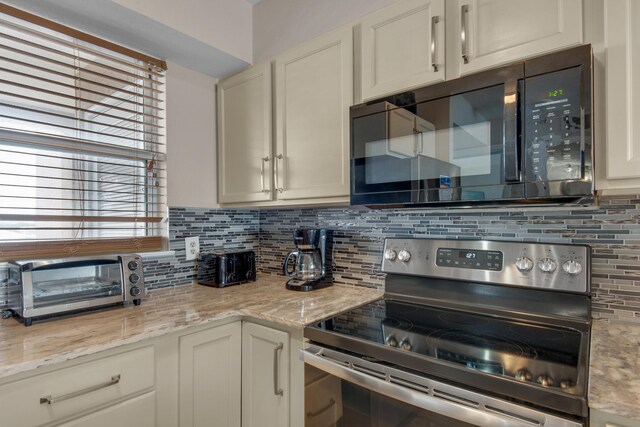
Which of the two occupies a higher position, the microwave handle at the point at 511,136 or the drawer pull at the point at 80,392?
the microwave handle at the point at 511,136

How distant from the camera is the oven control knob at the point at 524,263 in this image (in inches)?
49.6

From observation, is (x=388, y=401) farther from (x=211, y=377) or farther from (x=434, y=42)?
(x=434, y=42)

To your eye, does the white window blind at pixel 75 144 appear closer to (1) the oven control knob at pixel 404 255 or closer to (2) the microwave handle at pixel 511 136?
(1) the oven control knob at pixel 404 255

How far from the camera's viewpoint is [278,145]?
1.76 m

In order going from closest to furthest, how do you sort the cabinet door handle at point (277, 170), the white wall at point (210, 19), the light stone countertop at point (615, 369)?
1. the light stone countertop at point (615, 369)
2. the white wall at point (210, 19)
3. the cabinet door handle at point (277, 170)

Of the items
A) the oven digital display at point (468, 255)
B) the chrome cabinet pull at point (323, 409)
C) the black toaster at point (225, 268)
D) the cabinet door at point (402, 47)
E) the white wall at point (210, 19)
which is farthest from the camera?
the black toaster at point (225, 268)

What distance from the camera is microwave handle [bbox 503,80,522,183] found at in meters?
1.04

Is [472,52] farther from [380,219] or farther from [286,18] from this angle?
[286,18]

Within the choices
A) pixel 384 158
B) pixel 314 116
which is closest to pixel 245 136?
pixel 314 116

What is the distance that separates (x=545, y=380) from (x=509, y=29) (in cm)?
103

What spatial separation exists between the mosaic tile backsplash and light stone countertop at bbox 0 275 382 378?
6.3 inches

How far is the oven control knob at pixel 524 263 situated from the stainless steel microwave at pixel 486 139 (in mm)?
266

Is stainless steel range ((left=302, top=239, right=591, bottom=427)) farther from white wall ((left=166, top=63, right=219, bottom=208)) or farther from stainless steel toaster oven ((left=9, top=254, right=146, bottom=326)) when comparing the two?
white wall ((left=166, top=63, right=219, bottom=208))

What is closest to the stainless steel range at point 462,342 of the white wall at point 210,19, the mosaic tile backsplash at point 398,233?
the mosaic tile backsplash at point 398,233
